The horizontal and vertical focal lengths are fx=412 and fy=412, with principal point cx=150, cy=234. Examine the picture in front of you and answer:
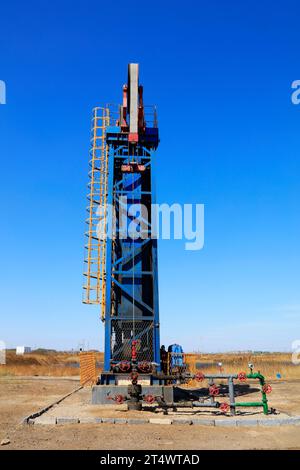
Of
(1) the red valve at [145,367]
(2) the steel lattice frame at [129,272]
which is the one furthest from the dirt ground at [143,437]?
(2) the steel lattice frame at [129,272]

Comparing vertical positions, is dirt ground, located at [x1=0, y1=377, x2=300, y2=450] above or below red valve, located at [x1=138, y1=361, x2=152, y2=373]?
below

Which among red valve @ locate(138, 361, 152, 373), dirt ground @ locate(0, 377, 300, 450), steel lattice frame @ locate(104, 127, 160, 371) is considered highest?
steel lattice frame @ locate(104, 127, 160, 371)

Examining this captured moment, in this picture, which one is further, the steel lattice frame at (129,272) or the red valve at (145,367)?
the steel lattice frame at (129,272)

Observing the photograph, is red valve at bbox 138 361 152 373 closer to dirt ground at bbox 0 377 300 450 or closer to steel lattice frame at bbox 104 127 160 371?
steel lattice frame at bbox 104 127 160 371

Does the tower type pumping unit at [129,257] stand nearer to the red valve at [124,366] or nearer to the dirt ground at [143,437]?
the red valve at [124,366]

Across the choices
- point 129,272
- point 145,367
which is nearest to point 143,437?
point 145,367

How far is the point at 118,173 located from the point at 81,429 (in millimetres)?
11391

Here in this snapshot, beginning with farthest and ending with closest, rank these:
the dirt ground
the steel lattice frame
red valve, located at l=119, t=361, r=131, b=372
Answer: the steel lattice frame, red valve, located at l=119, t=361, r=131, b=372, the dirt ground

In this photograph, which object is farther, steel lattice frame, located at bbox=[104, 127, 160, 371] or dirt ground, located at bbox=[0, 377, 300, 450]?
steel lattice frame, located at bbox=[104, 127, 160, 371]

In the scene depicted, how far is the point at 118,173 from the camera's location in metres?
18.6

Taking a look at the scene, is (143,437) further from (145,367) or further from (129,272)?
(129,272)

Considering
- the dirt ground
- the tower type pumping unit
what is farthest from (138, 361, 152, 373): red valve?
the dirt ground
